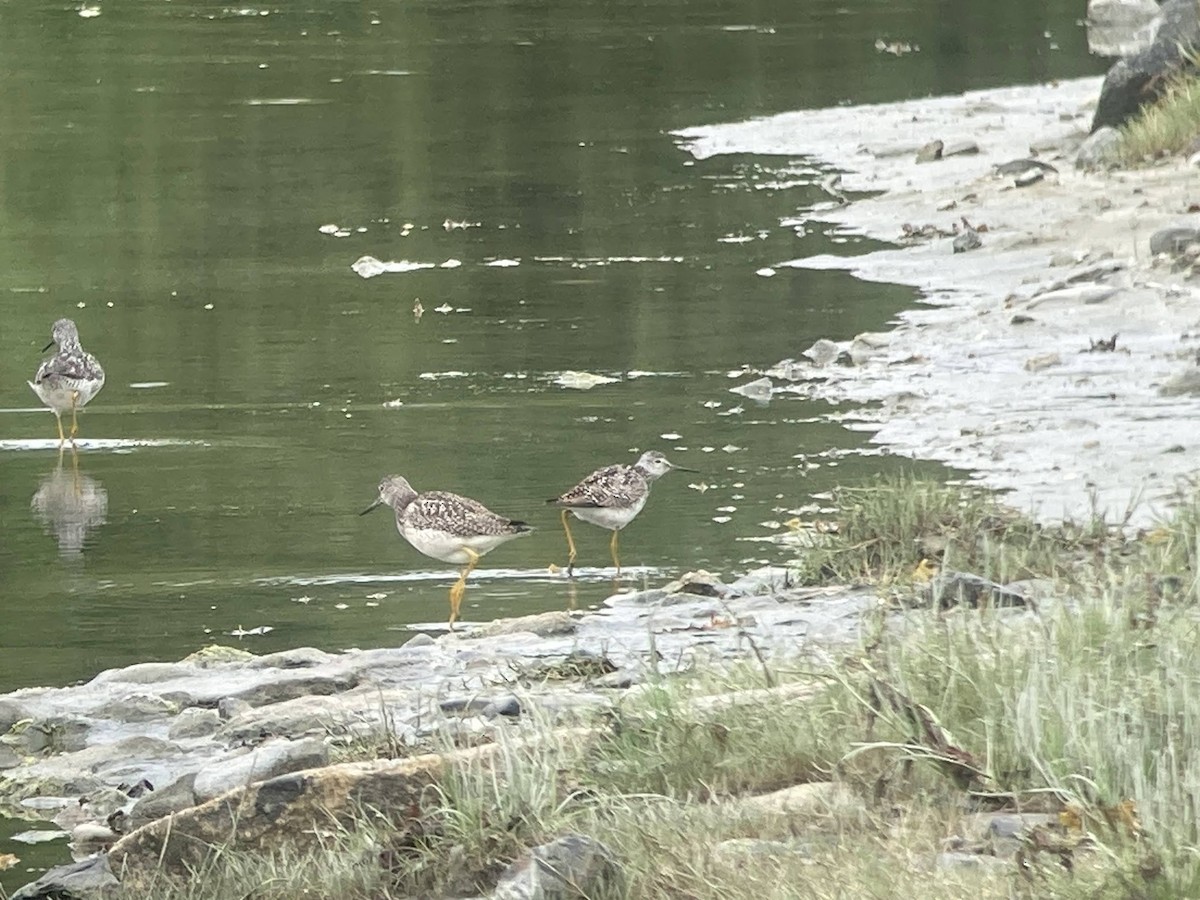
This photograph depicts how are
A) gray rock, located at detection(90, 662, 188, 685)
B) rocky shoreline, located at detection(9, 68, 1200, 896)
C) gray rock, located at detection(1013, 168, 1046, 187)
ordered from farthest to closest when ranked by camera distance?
gray rock, located at detection(1013, 168, 1046, 187)
gray rock, located at detection(90, 662, 188, 685)
rocky shoreline, located at detection(9, 68, 1200, 896)

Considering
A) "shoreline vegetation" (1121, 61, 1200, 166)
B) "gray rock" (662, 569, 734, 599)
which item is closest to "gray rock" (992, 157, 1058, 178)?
"shoreline vegetation" (1121, 61, 1200, 166)

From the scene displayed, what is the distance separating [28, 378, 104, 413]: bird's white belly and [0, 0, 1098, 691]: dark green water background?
0.83 ft

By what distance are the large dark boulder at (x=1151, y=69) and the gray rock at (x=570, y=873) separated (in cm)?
1544

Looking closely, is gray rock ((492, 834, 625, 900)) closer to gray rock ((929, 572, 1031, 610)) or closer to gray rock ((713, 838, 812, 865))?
gray rock ((713, 838, 812, 865))

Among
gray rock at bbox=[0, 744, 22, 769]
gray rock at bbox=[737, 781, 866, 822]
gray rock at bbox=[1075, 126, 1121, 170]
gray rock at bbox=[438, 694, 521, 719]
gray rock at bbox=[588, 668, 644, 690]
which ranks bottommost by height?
gray rock at bbox=[0, 744, 22, 769]

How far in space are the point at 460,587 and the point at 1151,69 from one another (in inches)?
482

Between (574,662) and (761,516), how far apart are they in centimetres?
310

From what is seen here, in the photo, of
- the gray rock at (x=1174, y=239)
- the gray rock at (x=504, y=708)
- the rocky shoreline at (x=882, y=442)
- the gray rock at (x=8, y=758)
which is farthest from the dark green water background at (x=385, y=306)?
the gray rock at (x=504, y=708)

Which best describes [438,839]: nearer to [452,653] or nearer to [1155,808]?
[1155,808]

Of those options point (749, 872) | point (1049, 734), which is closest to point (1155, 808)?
point (1049, 734)

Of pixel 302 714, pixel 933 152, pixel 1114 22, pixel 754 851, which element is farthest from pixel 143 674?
pixel 1114 22

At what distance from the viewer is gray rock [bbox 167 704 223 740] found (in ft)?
27.3

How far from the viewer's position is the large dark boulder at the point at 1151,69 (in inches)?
802

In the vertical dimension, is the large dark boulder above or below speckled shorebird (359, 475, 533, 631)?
above
